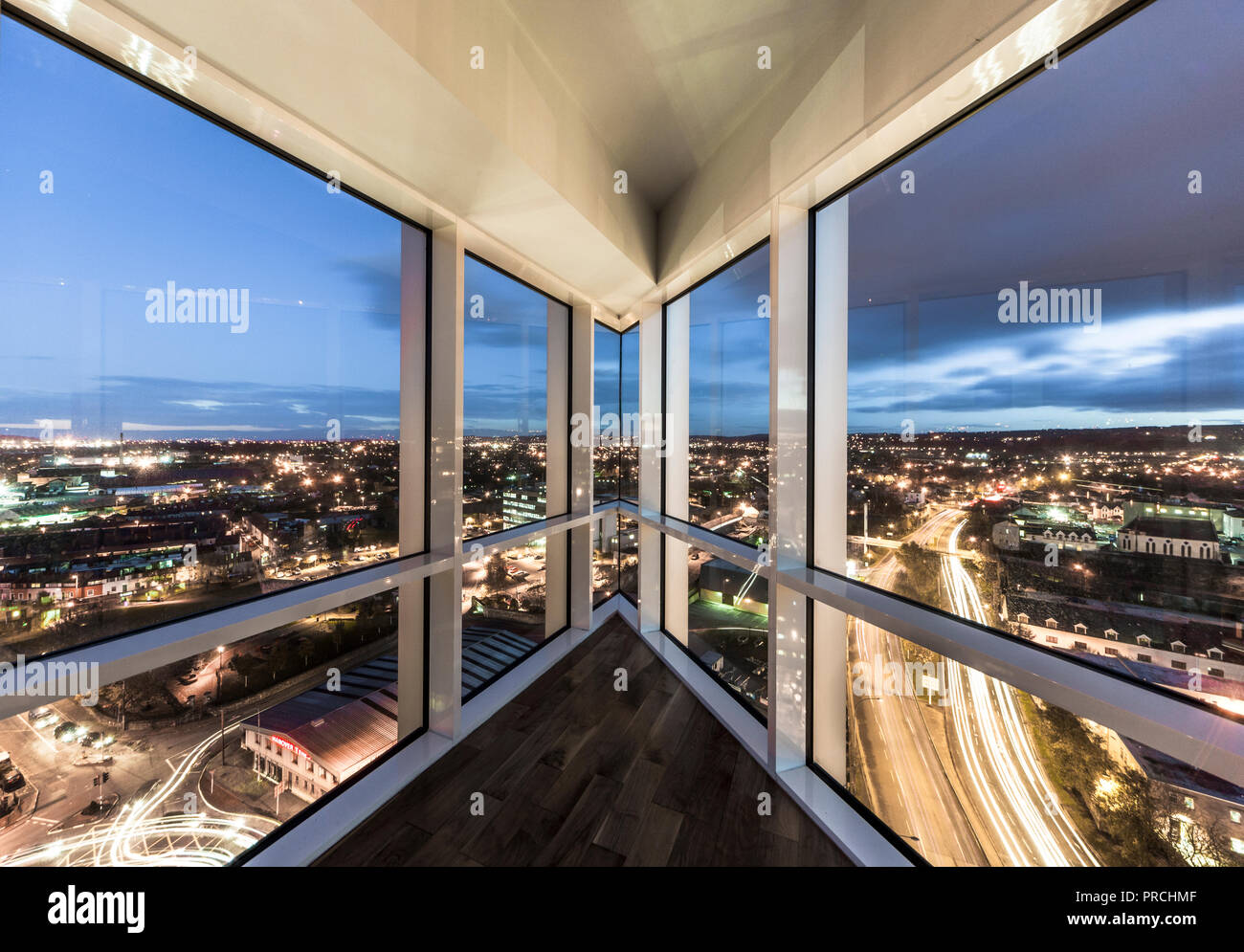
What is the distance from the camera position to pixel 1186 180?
3.73ft

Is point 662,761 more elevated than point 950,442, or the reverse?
point 950,442

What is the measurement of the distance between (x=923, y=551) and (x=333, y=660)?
117 inches

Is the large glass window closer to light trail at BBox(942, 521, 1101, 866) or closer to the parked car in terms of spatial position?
light trail at BBox(942, 521, 1101, 866)

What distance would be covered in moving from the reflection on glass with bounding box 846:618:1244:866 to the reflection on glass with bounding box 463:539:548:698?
2366 millimetres

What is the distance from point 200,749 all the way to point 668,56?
377 cm

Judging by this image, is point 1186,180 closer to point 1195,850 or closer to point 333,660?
point 1195,850

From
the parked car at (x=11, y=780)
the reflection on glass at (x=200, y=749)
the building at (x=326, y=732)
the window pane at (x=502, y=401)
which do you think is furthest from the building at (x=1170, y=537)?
the parked car at (x=11, y=780)

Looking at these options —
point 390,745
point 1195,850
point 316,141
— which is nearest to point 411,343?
point 316,141

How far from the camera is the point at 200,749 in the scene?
1.64 metres

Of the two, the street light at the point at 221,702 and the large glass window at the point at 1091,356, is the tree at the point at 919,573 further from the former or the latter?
the street light at the point at 221,702

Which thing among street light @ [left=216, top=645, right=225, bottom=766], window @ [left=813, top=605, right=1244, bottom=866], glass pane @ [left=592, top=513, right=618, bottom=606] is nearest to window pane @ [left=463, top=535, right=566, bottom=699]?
glass pane @ [left=592, top=513, right=618, bottom=606]

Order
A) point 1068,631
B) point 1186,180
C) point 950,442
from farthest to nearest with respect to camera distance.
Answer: point 950,442, point 1068,631, point 1186,180

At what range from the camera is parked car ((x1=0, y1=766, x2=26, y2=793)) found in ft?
4.04

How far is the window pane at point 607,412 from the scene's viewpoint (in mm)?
4266
